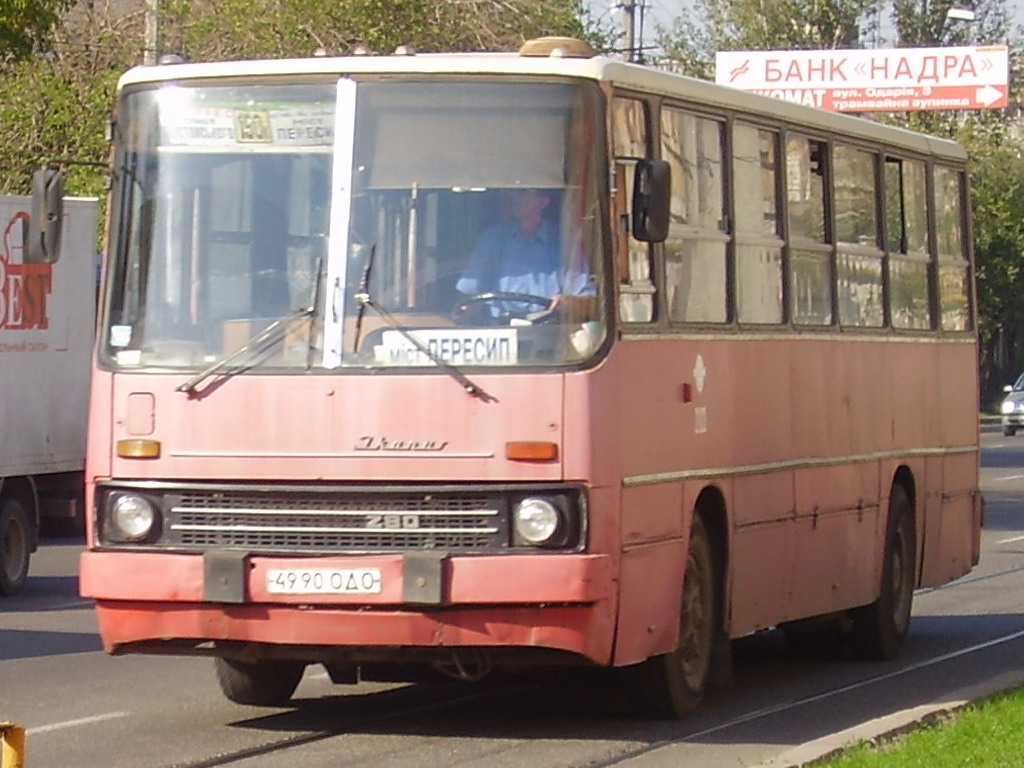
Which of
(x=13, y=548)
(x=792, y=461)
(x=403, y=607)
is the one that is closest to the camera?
(x=403, y=607)

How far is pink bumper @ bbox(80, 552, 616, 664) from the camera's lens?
10.0m

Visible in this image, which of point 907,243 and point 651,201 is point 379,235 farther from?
point 907,243

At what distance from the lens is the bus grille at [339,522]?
1011cm

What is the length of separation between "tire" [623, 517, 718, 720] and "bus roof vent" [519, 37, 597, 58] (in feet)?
7.52

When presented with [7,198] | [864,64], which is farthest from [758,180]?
[864,64]

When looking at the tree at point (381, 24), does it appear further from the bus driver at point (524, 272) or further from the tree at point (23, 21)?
the bus driver at point (524, 272)

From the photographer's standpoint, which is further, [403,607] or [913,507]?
[913,507]

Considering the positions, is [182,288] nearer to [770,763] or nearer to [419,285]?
[419,285]

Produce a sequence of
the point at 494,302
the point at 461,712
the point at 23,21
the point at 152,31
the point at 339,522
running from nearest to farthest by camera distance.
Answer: the point at 339,522 → the point at 494,302 → the point at 461,712 → the point at 23,21 → the point at 152,31

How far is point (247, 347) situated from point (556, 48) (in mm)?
1800

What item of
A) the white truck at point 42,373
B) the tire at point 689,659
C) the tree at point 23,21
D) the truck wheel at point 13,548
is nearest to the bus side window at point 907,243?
the tire at point 689,659

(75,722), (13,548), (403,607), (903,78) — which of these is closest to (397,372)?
(403,607)

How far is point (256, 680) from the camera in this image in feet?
38.4

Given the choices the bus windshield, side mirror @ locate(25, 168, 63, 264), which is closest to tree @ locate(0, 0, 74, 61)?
side mirror @ locate(25, 168, 63, 264)
